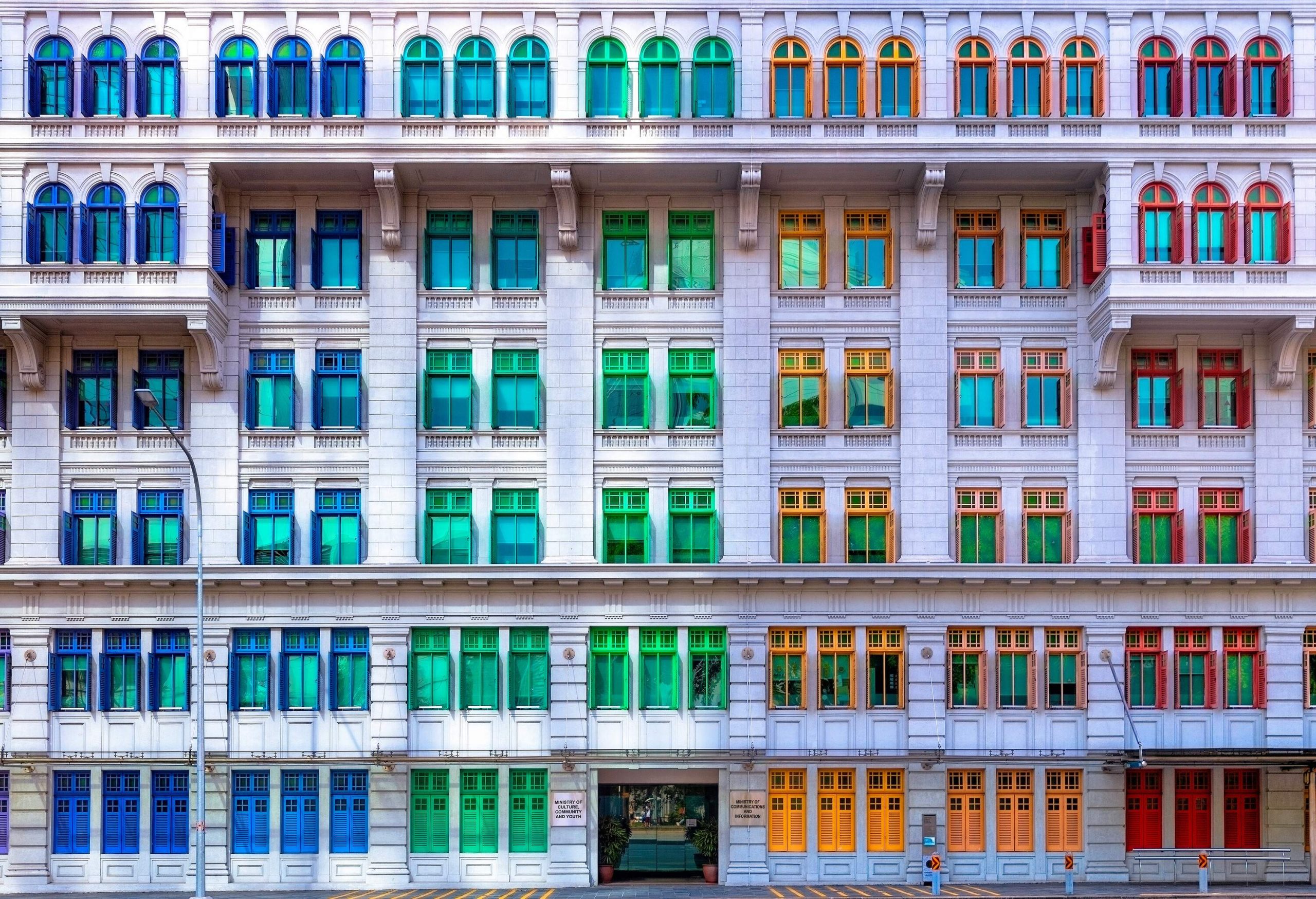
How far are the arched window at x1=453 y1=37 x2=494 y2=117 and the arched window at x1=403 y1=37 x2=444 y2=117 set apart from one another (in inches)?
19.2

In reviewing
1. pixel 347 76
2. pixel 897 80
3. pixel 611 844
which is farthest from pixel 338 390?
pixel 897 80

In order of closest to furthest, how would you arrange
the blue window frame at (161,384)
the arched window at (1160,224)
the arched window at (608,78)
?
the arched window at (1160,224) < the arched window at (608,78) < the blue window frame at (161,384)

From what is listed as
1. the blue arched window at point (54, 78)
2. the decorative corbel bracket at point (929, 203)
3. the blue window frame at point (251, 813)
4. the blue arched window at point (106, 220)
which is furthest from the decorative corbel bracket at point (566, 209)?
the blue window frame at point (251, 813)

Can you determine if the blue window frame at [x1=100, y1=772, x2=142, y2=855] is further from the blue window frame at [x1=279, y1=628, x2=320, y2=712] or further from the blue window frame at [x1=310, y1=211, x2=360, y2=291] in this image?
the blue window frame at [x1=310, y1=211, x2=360, y2=291]

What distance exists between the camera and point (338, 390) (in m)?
33.6

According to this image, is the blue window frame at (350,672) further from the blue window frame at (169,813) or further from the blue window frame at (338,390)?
the blue window frame at (338,390)

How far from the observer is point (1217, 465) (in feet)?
110

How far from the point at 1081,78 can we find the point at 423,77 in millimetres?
18665

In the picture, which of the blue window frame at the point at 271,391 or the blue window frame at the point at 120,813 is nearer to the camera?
the blue window frame at the point at 120,813

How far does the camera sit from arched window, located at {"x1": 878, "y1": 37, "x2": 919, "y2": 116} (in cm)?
3341

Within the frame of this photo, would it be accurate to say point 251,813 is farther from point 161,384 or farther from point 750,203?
point 750,203

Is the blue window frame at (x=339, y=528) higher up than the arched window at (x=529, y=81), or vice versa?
the arched window at (x=529, y=81)

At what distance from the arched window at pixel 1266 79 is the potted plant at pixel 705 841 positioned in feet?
82.4

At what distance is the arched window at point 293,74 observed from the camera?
33.3m
